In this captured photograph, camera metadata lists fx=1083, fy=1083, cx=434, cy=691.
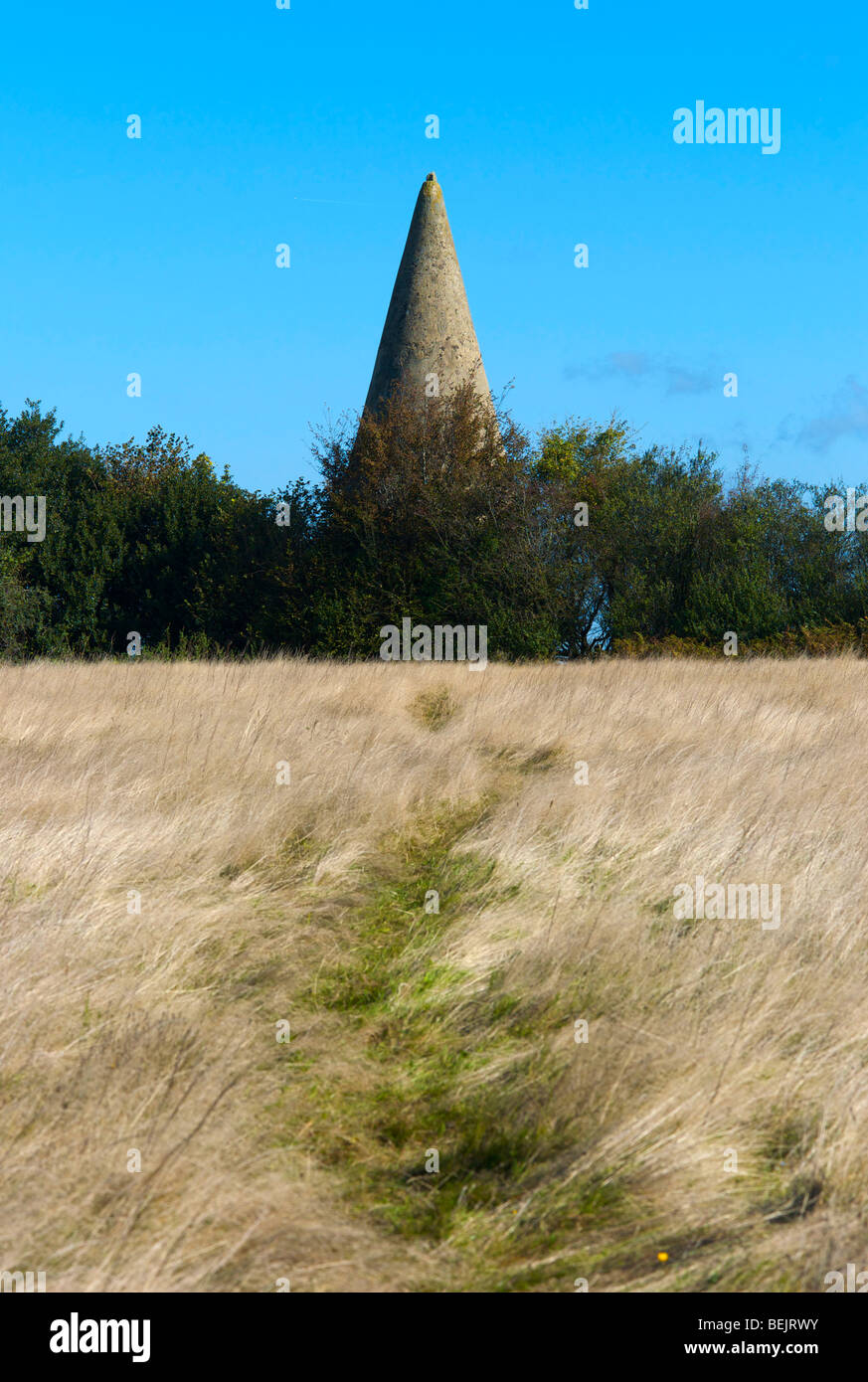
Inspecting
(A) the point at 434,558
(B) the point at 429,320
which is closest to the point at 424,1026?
(A) the point at 434,558

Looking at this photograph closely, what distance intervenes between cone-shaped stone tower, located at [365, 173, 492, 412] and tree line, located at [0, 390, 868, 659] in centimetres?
149

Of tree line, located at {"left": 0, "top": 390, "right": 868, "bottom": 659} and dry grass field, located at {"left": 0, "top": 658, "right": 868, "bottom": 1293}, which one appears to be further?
tree line, located at {"left": 0, "top": 390, "right": 868, "bottom": 659}

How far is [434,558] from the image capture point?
21984 mm

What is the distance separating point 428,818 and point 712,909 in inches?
89.7

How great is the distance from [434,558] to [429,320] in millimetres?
6205

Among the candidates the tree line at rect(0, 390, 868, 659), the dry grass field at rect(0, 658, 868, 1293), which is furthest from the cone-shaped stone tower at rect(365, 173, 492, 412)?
the dry grass field at rect(0, 658, 868, 1293)

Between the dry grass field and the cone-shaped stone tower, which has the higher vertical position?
the cone-shaped stone tower

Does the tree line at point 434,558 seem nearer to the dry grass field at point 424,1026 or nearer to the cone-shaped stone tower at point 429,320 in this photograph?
the cone-shaped stone tower at point 429,320

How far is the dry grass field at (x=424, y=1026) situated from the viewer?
280cm

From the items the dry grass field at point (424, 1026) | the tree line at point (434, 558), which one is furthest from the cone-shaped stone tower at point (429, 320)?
the dry grass field at point (424, 1026)

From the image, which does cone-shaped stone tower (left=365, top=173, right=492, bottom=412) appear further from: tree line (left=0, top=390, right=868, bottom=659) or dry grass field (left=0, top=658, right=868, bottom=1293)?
dry grass field (left=0, top=658, right=868, bottom=1293)

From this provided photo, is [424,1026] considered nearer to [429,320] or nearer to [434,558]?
[434,558]

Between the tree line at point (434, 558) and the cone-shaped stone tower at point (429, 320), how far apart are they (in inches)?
58.5

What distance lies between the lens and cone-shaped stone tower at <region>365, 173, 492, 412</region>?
24469 millimetres
